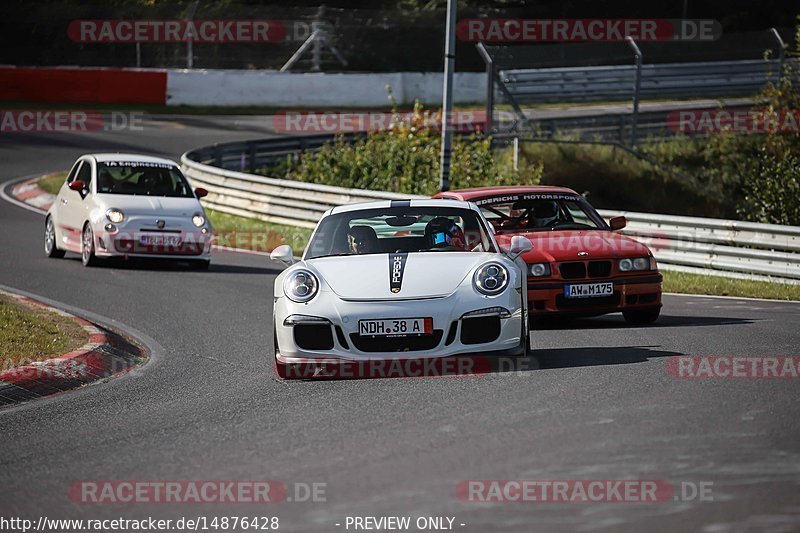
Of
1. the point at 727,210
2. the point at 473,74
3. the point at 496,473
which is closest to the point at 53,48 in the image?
the point at 473,74

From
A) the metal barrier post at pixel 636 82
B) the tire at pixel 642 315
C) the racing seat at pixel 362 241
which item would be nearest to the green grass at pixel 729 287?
the tire at pixel 642 315

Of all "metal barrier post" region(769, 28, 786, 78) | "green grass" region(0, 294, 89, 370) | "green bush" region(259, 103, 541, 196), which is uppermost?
"metal barrier post" region(769, 28, 786, 78)

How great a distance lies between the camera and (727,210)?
101 ft

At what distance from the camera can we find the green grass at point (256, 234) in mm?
22250

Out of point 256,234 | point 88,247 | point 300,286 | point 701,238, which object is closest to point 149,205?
point 88,247

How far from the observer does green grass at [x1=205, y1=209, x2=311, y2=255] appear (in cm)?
2225

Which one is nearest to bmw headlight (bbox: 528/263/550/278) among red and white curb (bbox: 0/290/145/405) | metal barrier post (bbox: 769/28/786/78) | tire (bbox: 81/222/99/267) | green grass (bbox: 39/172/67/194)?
red and white curb (bbox: 0/290/145/405)

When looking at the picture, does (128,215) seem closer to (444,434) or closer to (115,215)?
(115,215)

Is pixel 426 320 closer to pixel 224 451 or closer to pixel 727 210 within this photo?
pixel 224 451

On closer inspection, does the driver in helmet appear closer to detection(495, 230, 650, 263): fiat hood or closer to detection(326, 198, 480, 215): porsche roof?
detection(495, 230, 650, 263): fiat hood

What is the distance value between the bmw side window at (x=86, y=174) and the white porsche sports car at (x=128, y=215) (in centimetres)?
1

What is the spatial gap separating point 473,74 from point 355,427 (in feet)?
127

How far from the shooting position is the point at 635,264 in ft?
39.3

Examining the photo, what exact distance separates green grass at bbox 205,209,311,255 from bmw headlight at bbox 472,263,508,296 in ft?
38.3
